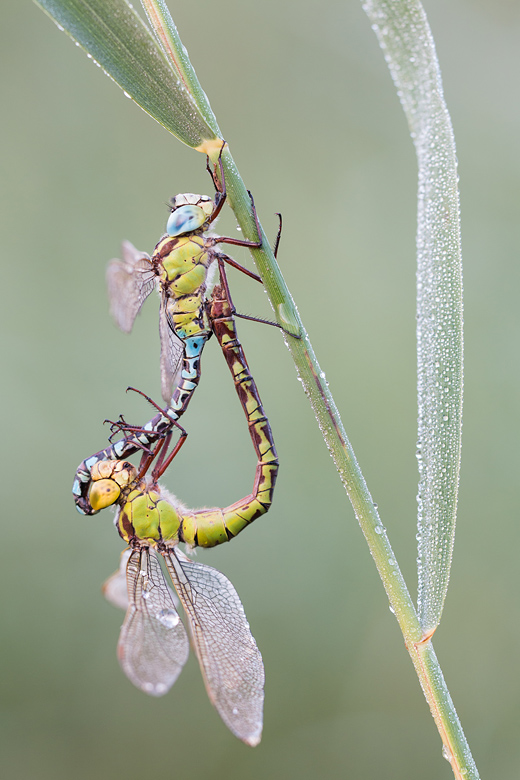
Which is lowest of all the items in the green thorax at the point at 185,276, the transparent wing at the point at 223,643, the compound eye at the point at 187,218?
the transparent wing at the point at 223,643

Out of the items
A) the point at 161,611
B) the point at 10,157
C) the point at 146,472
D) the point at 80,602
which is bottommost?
the point at 80,602

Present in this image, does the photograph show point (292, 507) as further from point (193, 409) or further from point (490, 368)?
point (490, 368)

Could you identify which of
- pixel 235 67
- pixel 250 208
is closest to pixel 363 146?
pixel 235 67

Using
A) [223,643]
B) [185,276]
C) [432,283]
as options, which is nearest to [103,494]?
[223,643]

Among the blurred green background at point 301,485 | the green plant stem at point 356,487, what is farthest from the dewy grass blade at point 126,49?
the blurred green background at point 301,485

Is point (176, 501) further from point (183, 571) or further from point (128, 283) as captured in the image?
point (128, 283)

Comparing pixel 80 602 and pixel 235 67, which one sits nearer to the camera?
pixel 80 602

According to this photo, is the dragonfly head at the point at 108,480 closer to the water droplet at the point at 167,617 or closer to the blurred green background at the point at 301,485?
the water droplet at the point at 167,617
